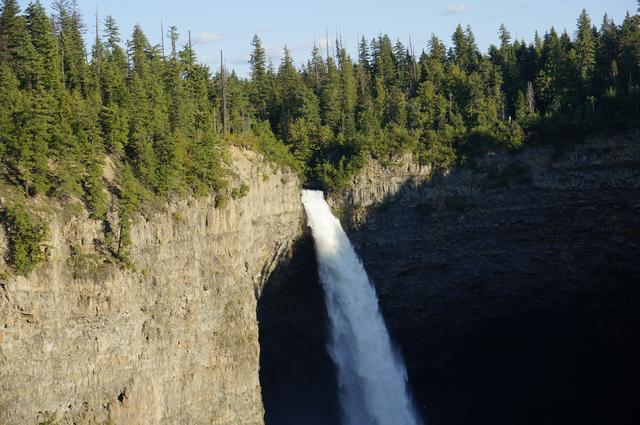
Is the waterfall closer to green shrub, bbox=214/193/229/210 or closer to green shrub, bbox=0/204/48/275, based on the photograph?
green shrub, bbox=214/193/229/210

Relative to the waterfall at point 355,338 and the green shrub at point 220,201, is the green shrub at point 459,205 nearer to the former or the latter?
the waterfall at point 355,338

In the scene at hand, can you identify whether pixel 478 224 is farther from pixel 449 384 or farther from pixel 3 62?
pixel 3 62

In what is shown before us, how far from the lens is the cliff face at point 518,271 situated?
2223 inches

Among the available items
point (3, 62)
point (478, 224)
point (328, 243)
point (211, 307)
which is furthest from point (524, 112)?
point (3, 62)

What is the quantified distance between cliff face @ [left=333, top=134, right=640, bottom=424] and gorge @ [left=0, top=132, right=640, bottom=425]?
10 cm

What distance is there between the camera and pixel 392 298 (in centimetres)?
5975

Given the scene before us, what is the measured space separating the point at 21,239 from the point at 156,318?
885 cm

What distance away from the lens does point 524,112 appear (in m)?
66.4

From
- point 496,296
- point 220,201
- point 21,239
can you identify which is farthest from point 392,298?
point 21,239

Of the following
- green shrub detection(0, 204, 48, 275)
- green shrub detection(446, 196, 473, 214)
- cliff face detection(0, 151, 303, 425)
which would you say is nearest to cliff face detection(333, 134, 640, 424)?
green shrub detection(446, 196, 473, 214)

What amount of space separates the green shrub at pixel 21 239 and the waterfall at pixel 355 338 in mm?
22710

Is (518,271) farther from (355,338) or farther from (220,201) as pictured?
(220,201)

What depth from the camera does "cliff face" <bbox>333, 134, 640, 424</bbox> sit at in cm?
5647

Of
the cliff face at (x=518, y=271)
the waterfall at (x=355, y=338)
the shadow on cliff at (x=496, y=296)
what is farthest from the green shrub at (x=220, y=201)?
the cliff face at (x=518, y=271)
